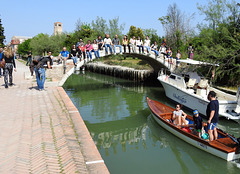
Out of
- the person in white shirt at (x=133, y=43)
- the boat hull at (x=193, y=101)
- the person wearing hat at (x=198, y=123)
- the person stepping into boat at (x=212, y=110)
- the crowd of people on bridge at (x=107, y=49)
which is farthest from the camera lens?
the person in white shirt at (x=133, y=43)

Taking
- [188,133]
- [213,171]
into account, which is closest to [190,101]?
[188,133]

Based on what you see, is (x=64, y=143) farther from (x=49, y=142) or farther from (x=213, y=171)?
(x=213, y=171)

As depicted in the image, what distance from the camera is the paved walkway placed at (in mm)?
3875

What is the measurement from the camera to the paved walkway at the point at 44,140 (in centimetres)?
388

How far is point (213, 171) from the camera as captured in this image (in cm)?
652

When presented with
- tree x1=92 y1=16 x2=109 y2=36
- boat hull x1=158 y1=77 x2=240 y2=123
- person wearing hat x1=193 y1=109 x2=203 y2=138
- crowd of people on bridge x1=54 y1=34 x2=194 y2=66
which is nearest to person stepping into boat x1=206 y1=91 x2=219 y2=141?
person wearing hat x1=193 y1=109 x2=203 y2=138

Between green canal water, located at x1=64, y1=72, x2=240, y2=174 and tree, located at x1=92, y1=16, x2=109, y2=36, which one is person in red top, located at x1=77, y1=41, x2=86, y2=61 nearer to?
green canal water, located at x1=64, y1=72, x2=240, y2=174

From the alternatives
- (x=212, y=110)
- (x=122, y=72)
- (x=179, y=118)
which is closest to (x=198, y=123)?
(x=179, y=118)

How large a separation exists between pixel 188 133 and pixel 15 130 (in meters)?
5.45

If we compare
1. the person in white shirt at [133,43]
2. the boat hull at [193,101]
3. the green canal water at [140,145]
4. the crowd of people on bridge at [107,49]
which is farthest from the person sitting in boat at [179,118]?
the person in white shirt at [133,43]

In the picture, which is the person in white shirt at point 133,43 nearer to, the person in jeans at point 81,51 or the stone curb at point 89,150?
the person in jeans at point 81,51

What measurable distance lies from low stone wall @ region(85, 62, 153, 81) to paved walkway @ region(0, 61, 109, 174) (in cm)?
1833

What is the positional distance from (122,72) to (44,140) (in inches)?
936

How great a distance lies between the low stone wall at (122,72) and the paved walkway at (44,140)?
60.2 ft
